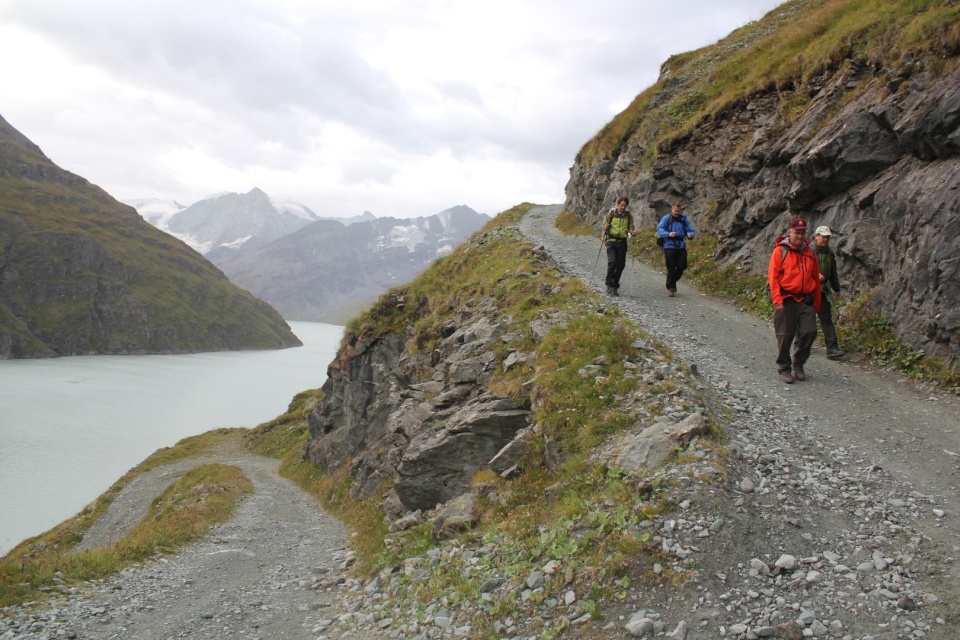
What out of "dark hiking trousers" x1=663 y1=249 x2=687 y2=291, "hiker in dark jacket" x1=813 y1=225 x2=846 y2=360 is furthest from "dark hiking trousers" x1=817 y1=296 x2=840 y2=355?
"dark hiking trousers" x1=663 y1=249 x2=687 y2=291

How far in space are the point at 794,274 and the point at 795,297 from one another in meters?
0.55

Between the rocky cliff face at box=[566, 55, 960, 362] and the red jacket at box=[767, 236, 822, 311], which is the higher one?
the rocky cliff face at box=[566, 55, 960, 362]

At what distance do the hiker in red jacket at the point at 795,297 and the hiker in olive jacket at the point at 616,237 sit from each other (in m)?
7.89

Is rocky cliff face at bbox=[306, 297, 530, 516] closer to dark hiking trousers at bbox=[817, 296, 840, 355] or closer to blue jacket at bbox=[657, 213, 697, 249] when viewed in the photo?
blue jacket at bbox=[657, 213, 697, 249]

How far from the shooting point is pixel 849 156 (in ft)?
55.1

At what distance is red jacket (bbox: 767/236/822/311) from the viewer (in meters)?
13.0

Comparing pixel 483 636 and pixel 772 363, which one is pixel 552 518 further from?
pixel 772 363

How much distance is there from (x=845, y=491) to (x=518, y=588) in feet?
17.1

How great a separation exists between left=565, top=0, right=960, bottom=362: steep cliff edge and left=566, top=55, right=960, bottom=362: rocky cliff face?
0.05 m

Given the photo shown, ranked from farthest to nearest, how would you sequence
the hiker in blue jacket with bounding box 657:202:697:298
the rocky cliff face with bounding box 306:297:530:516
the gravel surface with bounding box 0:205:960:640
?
the hiker in blue jacket with bounding box 657:202:697:298
the rocky cliff face with bounding box 306:297:530:516
the gravel surface with bounding box 0:205:960:640

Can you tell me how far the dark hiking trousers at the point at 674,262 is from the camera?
21188 mm

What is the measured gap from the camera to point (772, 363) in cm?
Result: 1431

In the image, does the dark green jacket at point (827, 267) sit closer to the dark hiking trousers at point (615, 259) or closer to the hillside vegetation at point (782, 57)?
the hillside vegetation at point (782, 57)

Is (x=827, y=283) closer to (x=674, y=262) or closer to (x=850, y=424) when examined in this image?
(x=850, y=424)
